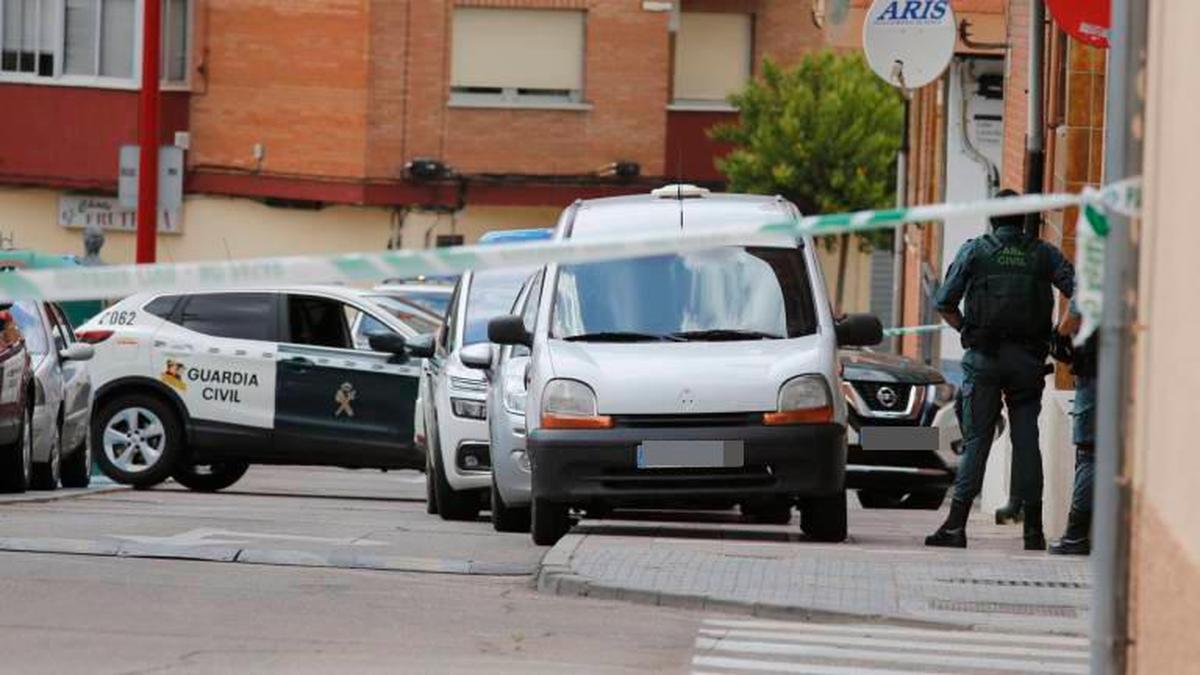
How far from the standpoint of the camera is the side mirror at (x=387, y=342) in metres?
20.0

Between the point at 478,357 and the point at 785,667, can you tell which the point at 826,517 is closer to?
the point at 478,357

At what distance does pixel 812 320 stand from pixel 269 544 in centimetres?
291

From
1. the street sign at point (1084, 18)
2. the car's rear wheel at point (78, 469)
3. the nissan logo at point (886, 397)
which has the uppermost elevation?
the street sign at point (1084, 18)

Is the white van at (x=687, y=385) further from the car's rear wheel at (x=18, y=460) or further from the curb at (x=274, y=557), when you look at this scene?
the car's rear wheel at (x=18, y=460)

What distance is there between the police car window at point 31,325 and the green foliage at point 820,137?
75.0ft

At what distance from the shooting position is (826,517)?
14.3 metres

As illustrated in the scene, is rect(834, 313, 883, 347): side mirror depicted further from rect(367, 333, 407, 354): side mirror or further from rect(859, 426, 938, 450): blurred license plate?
rect(367, 333, 407, 354): side mirror

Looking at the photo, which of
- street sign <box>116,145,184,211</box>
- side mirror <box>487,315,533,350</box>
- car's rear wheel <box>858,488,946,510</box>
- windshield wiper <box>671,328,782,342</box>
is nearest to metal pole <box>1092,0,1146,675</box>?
windshield wiper <box>671,328,782,342</box>

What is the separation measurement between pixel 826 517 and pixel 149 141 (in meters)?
13.8

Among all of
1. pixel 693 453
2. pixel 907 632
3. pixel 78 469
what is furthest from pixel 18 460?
pixel 907 632

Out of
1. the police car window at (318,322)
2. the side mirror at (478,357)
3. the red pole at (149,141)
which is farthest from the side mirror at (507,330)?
the red pole at (149,141)

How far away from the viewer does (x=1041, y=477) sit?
1434 centimetres

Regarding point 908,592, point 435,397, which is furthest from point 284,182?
point 908,592

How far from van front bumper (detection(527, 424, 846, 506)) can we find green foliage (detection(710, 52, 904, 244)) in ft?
93.4
